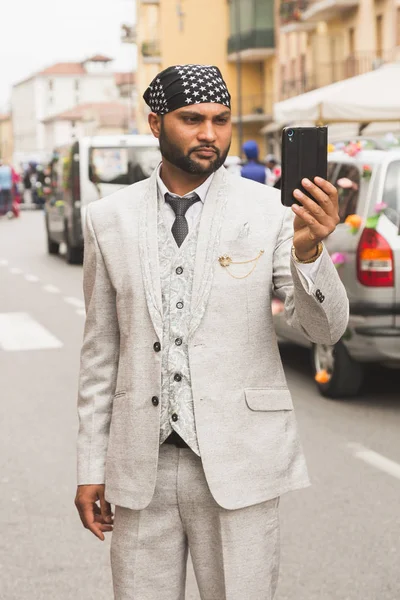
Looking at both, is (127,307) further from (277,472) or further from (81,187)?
(81,187)

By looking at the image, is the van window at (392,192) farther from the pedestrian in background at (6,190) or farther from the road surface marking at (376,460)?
the pedestrian in background at (6,190)

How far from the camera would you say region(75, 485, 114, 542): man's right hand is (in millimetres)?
3096

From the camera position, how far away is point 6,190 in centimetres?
4116

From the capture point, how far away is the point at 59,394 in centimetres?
908

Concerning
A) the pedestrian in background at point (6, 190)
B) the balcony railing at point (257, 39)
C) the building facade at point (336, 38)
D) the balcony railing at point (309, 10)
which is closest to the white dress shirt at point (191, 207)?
the building facade at point (336, 38)

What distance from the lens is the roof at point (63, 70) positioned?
16238cm

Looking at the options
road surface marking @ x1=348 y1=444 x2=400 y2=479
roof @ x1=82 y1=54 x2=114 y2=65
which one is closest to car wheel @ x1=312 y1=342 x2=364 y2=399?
road surface marking @ x1=348 y1=444 x2=400 y2=479

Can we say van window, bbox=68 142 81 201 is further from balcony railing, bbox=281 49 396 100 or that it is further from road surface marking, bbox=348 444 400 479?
balcony railing, bbox=281 49 396 100

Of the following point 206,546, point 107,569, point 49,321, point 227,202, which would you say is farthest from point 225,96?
point 49,321

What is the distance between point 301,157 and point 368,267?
5390mm

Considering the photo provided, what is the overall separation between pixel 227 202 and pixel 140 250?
0.77 feet

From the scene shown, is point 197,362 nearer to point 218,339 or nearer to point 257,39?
point 218,339

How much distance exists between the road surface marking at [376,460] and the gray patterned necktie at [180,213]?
3700 millimetres

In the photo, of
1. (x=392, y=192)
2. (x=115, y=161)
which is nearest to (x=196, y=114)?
(x=392, y=192)
